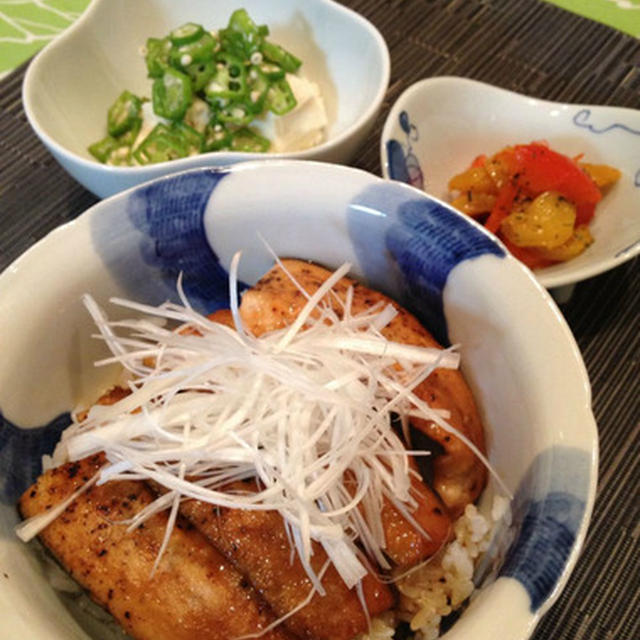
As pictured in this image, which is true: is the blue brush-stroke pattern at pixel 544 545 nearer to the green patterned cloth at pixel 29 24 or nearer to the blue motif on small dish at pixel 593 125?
the blue motif on small dish at pixel 593 125

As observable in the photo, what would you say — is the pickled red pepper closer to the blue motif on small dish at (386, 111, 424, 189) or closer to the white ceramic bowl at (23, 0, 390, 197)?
the blue motif on small dish at (386, 111, 424, 189)

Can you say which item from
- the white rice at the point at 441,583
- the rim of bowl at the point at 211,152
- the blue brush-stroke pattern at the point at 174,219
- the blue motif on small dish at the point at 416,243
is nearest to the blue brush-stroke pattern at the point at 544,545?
the white rice at the point at 441,583

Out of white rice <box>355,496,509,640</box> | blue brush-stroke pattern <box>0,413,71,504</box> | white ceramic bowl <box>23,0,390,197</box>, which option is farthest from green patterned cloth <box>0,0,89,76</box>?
white rice <box>355,496,509,640</box>

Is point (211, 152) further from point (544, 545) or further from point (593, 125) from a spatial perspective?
point (544, 545)

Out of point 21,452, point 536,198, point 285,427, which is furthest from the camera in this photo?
point 536,198

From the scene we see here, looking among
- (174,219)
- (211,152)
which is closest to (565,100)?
(211,152)

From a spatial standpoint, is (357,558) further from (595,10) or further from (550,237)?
(595,10)

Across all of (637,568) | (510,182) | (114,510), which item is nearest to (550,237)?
(510,182)
